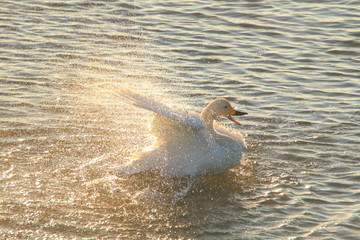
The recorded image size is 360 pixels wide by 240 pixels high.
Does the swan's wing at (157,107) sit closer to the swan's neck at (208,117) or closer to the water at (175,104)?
the water at (175,104)

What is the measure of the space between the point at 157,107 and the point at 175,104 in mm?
908

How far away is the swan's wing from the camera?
6.69 m

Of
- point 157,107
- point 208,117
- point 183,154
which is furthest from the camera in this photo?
point 208,117

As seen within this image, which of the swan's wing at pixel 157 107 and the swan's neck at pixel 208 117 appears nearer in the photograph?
the swan's wing at pixel 157 107

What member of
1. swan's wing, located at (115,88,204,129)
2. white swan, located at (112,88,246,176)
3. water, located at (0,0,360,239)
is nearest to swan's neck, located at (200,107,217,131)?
white swan, located at (112,88,246,176)

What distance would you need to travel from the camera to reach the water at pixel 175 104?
6.45m

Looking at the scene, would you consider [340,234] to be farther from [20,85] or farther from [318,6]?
[318,6]

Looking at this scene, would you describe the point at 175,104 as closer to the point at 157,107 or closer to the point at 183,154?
the point at 183,154

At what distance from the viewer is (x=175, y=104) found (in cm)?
762

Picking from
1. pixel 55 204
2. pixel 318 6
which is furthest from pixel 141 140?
pixel 318 6

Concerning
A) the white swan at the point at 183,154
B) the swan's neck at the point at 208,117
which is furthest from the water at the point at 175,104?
the swan's neck at the point at 208,117

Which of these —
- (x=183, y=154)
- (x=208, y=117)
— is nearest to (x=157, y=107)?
(x=183, y=154)

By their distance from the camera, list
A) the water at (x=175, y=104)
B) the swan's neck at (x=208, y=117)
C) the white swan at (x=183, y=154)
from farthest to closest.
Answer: the swan's neck at (x=208, y=117)
the white swan at (x=183, y=154)
the water at (x=175, y=104)

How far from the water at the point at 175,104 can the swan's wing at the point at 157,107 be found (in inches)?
10.1
